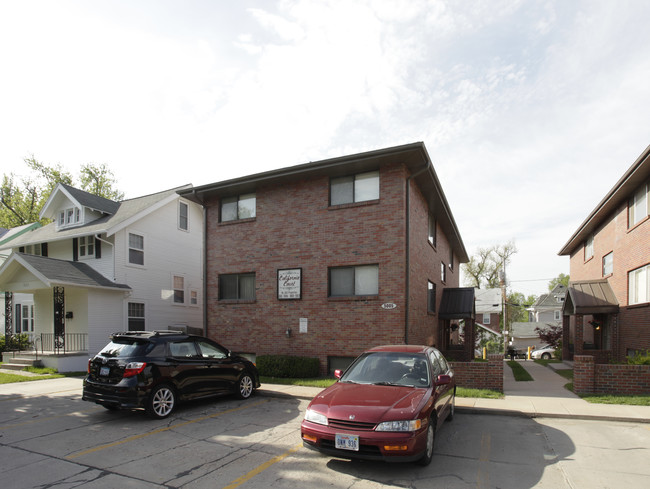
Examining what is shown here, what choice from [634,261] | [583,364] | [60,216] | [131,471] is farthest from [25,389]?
[634,261]

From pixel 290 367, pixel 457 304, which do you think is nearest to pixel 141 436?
pixel 290 367

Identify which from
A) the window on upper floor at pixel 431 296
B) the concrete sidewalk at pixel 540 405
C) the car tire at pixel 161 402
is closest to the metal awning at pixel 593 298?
the window on upper floor at pixel 431 296

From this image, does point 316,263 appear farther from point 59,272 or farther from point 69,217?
point 69,217

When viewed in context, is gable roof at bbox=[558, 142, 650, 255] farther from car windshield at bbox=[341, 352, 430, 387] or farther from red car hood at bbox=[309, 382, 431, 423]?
red car hood at bbox=[309, 382, 431, 423]

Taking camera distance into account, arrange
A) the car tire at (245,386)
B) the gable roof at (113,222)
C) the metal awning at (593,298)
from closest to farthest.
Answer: the car tire at (245,386) < the metal awning at (593,298) < the gable roof at (113,222)

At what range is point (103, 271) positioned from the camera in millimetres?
18656

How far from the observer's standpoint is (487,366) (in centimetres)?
1084

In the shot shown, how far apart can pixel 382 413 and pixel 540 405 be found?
5.83 m

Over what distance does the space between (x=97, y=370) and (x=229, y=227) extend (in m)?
8.34

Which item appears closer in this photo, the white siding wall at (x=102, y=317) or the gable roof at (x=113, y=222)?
the white siding wall at (x=102, y=317)

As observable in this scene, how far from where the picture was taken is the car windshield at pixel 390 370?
6.45 m

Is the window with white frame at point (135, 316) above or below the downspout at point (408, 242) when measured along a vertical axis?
below

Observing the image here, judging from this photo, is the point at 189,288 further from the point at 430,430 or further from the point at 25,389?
the point at 430,430

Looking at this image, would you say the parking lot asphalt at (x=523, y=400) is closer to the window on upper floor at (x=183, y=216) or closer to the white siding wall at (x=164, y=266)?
the white siding wall at (x=164, y=266)
